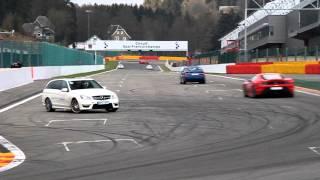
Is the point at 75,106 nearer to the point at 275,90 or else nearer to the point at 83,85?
the point at 83,85

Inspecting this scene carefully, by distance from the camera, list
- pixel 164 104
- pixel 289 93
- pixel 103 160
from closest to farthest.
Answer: pixel 103 160
pixel 164 104
pixel 289 93

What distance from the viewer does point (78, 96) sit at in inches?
914

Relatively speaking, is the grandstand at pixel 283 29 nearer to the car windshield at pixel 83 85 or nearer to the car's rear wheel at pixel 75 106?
the car windshield at pixel 83 85

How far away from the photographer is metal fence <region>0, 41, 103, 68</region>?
41.8 m

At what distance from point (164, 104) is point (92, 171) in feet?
51.8

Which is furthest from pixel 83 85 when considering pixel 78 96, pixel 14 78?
pixel 14 78

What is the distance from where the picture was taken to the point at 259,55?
6862cm

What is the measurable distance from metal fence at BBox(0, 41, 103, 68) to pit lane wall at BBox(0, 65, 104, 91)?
0.64 m

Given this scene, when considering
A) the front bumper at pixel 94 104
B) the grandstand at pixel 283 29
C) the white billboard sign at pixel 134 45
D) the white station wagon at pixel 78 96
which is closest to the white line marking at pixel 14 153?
the front bumper at pixel 94 104

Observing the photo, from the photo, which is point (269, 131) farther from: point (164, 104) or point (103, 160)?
point (164, 104)

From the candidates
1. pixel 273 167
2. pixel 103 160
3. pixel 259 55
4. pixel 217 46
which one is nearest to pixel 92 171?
pixel 103 160

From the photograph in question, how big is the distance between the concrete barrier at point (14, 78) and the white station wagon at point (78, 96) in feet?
32.1

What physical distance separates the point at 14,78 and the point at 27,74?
211 inches

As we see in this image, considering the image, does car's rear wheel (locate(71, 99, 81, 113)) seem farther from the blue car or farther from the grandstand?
the grandstand
